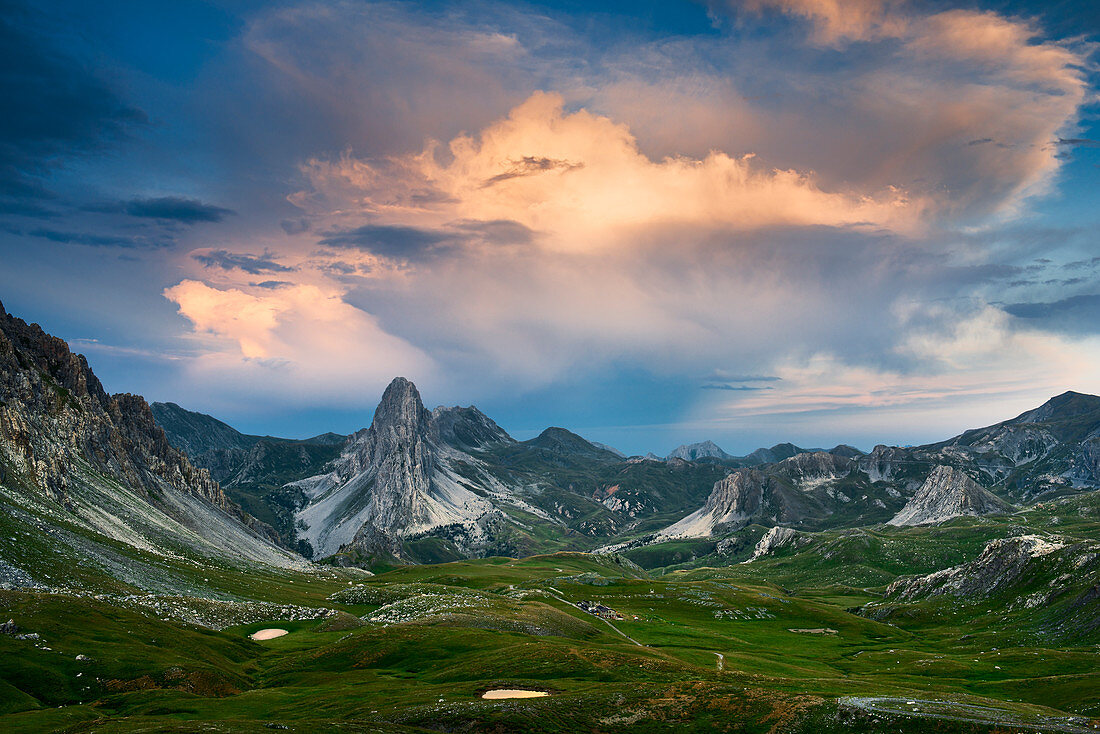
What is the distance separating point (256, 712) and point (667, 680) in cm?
Answer: 4821

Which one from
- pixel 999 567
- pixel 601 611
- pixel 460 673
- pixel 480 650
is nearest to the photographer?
pixel 460 673

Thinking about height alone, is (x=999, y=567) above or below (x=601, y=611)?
above

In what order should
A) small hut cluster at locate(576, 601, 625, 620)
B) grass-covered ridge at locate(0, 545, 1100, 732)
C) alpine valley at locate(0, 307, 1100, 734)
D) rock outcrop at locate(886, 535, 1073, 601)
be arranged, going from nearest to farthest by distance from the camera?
grass-covered ridge at locate(0, 545, 1100, 732)
alpine valley at locate(0, 307, 1100, 734)
small hut cluster at locate(576, 601, 625, 620)
rock outcrop at locate(886, 535, 1073, 601)

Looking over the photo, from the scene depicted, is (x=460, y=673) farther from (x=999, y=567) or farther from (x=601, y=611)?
(x=999, y=567)

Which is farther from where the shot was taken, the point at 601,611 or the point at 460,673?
the point at 601,611

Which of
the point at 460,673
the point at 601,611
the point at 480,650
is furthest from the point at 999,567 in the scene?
the point at 460,673

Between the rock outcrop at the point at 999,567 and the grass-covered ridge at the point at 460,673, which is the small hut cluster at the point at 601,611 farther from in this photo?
the rock outcrop at the point at 999,567

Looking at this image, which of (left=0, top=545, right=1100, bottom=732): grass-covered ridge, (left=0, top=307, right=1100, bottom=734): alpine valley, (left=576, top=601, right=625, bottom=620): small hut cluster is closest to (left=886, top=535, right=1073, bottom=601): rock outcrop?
(left=0, top=307, right=1100, bottom=734): alpine valley

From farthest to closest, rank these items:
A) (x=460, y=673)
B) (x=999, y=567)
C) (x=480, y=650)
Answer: (x=999, y=567) < (x=480, y=650) < (x=460, y=673)

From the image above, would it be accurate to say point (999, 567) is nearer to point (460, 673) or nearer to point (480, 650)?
point (480, 650)

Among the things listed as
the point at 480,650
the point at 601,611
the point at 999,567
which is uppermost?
the point at 480,650

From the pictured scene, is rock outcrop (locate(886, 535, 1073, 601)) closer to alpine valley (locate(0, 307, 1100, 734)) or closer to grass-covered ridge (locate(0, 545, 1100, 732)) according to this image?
alpine valley (locate(0, 307, 1100, 734))

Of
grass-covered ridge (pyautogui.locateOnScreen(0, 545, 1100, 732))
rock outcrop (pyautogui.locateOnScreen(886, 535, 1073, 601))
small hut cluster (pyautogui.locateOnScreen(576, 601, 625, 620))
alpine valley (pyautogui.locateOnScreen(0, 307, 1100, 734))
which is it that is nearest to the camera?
grass-covered ridge (pyautogui.locateOnScreen(0, 545, 1100, 732))

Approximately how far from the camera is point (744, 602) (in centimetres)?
19700
